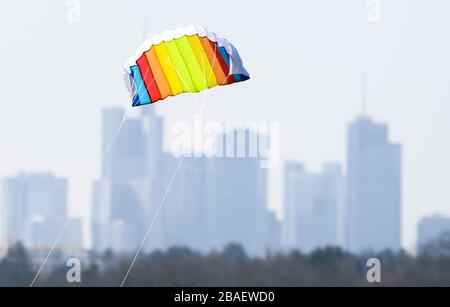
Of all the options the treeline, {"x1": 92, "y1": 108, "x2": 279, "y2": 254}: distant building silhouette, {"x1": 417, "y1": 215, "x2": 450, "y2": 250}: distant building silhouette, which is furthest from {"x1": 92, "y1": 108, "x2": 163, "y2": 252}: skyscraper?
the treeline

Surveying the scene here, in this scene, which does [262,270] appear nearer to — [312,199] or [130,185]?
[130,185]

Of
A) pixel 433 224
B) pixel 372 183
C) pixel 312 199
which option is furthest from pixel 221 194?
pixel 433 224

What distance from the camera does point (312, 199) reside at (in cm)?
8988

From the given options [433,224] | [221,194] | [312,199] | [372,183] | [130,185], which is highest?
[372,183]

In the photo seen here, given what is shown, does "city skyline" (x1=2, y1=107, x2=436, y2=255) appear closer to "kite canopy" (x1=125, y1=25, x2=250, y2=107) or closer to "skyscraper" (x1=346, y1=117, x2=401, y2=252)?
"skyscraper" (x1=346, y1=117, x2=401, y2=252)

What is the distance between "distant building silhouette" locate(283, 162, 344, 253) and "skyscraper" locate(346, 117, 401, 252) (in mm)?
2308

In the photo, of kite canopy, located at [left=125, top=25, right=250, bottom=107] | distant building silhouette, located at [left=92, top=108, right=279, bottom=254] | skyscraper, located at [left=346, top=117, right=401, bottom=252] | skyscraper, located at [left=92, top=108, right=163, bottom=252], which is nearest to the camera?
kite canopy, located at [left=125, top=25, right=250, bottom=107]

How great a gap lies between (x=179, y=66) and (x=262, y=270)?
17.0 metres

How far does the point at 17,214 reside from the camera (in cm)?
8262

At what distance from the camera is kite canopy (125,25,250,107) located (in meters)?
17.6

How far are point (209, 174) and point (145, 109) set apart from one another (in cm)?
631
